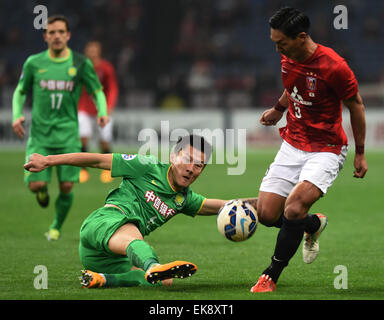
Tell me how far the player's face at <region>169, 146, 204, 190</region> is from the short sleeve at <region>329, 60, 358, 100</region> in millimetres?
1058

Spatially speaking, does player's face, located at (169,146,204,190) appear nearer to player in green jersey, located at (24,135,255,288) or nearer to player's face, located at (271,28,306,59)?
player in green jersey, located at (24,135,255,288)

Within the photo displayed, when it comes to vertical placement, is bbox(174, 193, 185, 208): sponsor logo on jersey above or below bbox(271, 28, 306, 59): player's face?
below

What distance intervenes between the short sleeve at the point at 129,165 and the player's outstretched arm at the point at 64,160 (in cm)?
10

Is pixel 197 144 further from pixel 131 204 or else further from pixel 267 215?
pixel 267 215

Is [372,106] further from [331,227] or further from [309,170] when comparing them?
[309,170]

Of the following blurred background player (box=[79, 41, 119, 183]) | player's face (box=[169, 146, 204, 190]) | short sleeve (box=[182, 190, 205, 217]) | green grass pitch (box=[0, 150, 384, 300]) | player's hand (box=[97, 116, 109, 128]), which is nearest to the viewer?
green grass pitch (box=[0, 150, 384, 300])

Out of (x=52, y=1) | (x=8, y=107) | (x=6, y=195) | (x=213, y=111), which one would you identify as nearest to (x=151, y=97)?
(x=213, y=111)

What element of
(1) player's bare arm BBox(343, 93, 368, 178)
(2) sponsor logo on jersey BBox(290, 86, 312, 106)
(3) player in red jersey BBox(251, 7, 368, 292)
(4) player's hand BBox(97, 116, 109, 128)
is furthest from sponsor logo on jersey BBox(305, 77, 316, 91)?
(4) player's hand BBox(97, 116, 109, 128)

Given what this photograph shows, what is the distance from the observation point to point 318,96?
554 cm

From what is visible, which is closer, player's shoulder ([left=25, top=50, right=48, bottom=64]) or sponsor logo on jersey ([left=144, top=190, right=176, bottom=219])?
sponsor logo on jersey ([left=144, top=190, right=176, bottom=219])

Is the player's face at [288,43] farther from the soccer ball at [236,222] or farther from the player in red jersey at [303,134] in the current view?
the soccer ball at [236,222]

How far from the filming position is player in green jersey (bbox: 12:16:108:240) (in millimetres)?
8195

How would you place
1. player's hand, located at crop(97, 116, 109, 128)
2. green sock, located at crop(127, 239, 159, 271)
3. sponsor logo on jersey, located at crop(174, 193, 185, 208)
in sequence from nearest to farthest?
1. green sock, located at crop(127, 239, 159, 271)
2. sponsor logo on jersey, located at crop(174, 193, 185, 208)
3. player's hand, located at crop(97, 116, 109, 128)

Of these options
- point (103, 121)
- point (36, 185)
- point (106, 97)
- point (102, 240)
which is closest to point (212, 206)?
point (102, 240)
